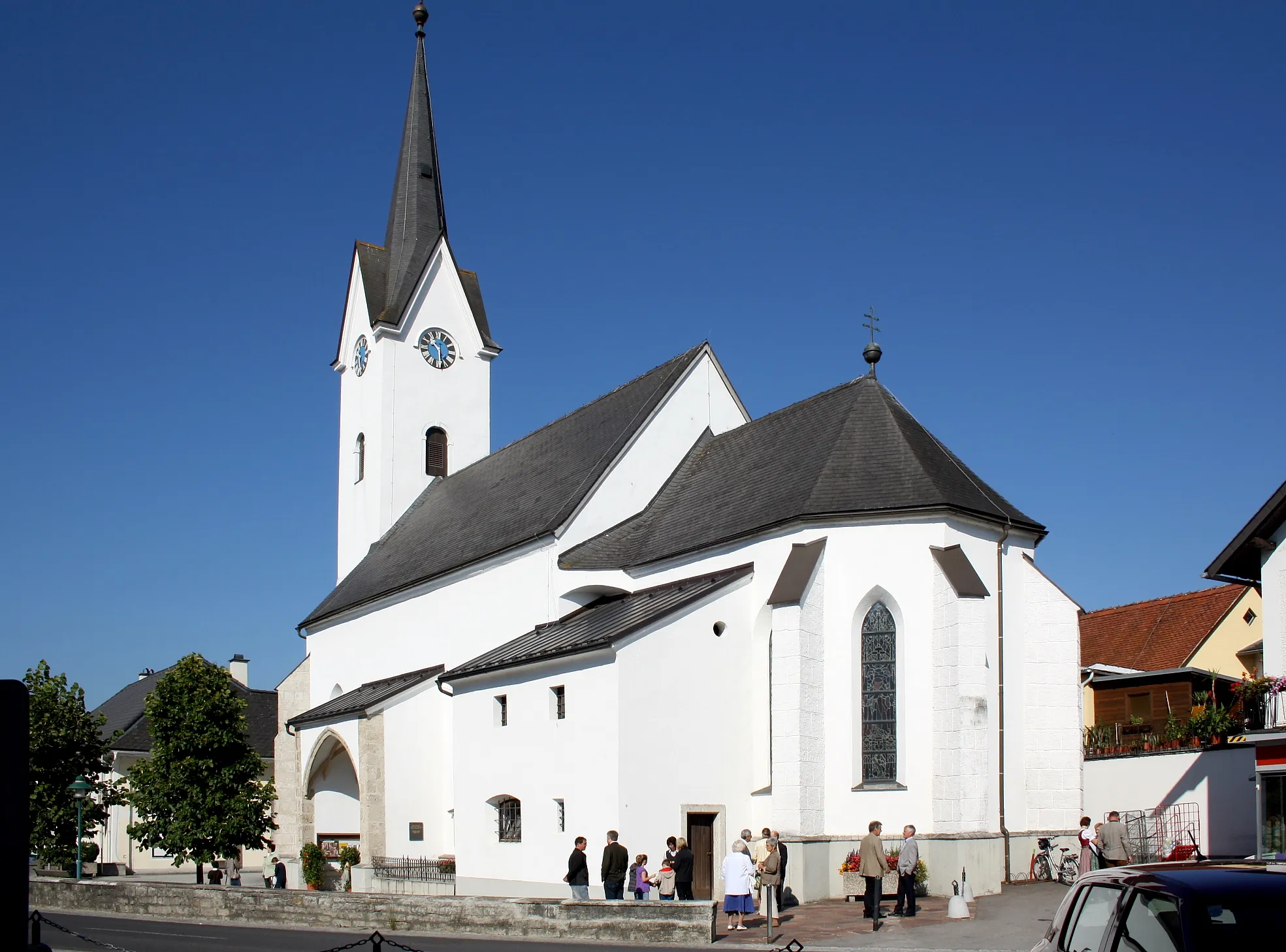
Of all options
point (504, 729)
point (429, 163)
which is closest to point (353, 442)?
point (429, 163)

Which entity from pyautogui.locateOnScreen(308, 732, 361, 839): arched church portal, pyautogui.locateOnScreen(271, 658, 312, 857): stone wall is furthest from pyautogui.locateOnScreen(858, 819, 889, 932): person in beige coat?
pyautogui.locateOnScreen(271, 658, 312, 857): stone wall

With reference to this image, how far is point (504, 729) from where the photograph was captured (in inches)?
1001

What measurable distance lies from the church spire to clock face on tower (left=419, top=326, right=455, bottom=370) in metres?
1.19

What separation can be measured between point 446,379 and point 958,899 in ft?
89.2

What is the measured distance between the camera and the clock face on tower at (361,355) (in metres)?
42.1

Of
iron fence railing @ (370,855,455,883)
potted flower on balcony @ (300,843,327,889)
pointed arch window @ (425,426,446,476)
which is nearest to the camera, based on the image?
iron fence railing @ (370,855,455,883)

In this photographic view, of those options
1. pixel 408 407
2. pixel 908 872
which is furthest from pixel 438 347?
pixel 908 872

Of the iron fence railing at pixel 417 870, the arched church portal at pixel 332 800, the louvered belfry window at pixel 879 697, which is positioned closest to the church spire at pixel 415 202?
the arched church portal at pixel 332 800

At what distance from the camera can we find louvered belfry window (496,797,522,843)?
Result: 24.7 metres

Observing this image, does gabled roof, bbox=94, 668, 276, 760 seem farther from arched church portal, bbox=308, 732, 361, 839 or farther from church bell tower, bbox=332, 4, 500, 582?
arched church portal, bbox=308, 732, 361, 839

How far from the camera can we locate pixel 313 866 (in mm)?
30484

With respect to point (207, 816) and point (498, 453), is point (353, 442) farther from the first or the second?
point (207, 816)

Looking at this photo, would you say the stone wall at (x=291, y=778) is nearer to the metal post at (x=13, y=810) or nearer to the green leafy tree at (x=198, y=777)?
the green leafy tree at (x=198, y=777)

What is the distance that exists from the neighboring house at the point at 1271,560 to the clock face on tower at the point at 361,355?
28279 millimetres
